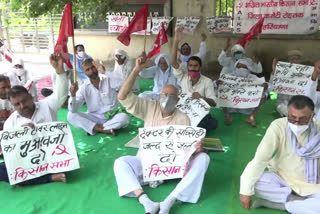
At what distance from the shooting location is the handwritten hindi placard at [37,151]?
11.1 ft

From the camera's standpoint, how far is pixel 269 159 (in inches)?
113

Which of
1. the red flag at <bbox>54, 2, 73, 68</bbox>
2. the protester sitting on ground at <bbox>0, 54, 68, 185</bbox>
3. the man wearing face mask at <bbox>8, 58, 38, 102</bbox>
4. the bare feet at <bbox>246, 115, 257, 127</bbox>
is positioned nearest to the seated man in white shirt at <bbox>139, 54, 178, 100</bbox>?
the bare feet at <bbox>246, 115, 257, 127</bbox>

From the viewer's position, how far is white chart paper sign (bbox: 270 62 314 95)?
5453 millimetres

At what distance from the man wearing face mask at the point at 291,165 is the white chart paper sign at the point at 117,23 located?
6.88m

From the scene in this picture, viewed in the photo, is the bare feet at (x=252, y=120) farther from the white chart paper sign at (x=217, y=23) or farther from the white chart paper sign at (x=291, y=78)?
the white chart paper sign at (x=217, y=23)

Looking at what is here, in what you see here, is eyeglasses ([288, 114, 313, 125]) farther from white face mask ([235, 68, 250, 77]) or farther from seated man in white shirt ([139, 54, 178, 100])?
seated man in white shirt ([139, 54, 178, 100])

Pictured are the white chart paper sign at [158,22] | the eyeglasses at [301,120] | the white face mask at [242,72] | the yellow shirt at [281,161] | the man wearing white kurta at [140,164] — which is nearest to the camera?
the eyeglasses at [301,120]

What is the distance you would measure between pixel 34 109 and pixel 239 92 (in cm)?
333

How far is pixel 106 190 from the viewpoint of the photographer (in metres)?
3.53

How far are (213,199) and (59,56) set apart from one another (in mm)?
2327

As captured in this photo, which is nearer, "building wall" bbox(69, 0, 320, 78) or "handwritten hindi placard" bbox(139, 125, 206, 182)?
"handwritten hindi placard" bbox(139, 125, 206, 182)

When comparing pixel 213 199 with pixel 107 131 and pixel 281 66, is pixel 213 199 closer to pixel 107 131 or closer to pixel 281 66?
pixel 107 131

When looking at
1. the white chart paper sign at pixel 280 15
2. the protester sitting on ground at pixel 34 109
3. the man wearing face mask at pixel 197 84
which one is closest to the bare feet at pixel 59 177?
the protester sitting on ground at pixel 34 109

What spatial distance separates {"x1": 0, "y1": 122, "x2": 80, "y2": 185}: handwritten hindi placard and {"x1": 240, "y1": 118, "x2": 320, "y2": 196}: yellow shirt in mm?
1932
